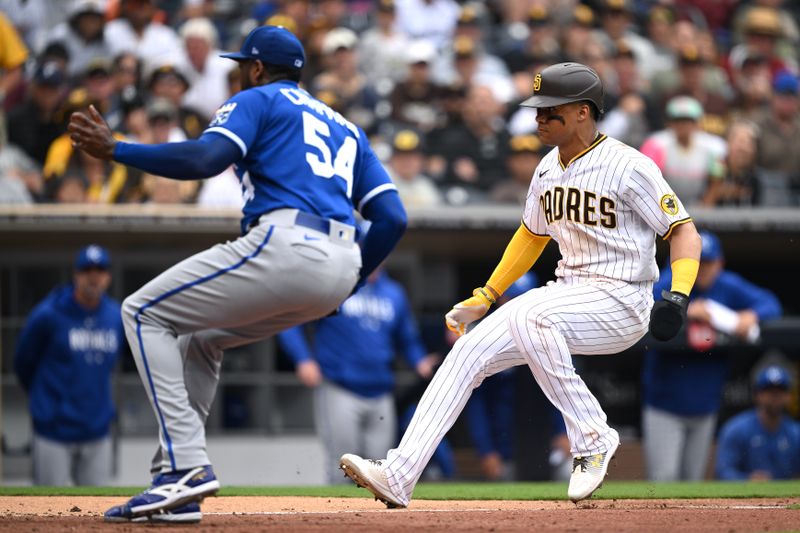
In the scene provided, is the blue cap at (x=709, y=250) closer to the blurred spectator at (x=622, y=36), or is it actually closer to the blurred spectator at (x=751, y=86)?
the blurred spectator at (x=751, y=86)

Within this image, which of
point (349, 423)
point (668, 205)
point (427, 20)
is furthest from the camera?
point (427, 20)

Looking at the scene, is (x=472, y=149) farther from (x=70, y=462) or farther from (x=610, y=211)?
(x=610, y=211)

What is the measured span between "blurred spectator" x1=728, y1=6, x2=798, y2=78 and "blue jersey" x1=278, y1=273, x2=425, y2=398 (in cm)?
559

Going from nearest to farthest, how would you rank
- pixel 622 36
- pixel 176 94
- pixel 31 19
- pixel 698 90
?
pixel 176 94 < pixel 698 90 < pixel 31 19 < pixel 622 36

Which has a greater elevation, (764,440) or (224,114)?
(224,114)

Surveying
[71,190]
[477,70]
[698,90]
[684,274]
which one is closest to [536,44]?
[477,70]

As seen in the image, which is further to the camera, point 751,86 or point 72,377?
point 751,86

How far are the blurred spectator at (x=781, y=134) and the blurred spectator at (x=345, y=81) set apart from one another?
317cm

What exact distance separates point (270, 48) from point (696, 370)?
4365 mm

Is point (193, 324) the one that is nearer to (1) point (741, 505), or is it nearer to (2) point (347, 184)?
(2) point (347, 184)

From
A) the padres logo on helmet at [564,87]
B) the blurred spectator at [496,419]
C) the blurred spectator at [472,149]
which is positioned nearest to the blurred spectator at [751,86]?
the blurred spectator at [472,149]

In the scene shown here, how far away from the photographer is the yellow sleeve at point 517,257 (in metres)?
5.31

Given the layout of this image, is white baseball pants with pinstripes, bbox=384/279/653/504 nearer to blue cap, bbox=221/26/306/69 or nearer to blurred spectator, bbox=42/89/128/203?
blue cap, bbox=221/26/306/69

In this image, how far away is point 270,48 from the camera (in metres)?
4.97
